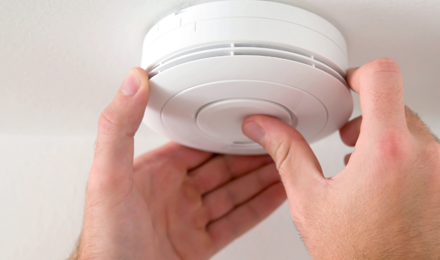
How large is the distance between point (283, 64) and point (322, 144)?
2.07 feet

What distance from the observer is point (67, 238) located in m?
0.92

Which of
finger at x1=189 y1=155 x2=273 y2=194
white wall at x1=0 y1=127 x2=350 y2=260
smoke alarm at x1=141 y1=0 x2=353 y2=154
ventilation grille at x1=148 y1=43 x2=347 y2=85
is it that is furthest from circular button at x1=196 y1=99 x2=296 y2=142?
white wall at x1=0 y1=127 x2=350 y2=260

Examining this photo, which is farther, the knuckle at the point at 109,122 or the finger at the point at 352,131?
the finger at the point at 352,131

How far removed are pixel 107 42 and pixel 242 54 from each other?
285 millimetres

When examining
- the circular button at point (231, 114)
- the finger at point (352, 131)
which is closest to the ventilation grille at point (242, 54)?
the circular button at point (231, 114)

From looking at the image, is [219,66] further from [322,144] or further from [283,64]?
[322,144]

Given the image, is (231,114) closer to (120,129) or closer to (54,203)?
(120,129)

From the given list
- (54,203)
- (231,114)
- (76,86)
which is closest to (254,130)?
(231,114)

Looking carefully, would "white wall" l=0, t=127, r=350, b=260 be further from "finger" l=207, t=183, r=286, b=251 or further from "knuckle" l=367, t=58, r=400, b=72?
"knuckle" l=367, t=58, r=400, b=72

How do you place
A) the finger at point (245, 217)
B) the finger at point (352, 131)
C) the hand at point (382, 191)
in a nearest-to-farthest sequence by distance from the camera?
1. the hand at point (382, 191)
2. the finger at point (352, 131)
3. the finger at point (245, 217)

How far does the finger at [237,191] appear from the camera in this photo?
0.87 metres

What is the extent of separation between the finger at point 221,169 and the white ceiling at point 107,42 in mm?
327

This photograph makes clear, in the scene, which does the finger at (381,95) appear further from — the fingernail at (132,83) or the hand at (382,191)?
the fingernail at (132,83)

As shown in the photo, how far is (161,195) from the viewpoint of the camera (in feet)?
2.47
